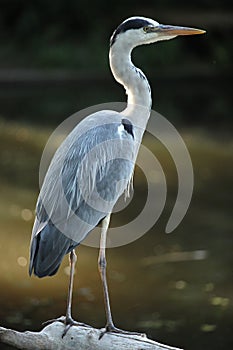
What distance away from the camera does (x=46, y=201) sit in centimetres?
328

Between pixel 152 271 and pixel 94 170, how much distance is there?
2.73 metres

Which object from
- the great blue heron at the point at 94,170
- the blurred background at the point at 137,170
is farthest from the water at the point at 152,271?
the great blue heron at the point at 94,170

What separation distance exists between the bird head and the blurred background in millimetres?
2076

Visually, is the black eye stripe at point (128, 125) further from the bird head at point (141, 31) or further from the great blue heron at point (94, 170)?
the bird head at point (141, 31)

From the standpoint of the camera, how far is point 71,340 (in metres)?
3.05

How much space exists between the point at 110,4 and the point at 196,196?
10563mm

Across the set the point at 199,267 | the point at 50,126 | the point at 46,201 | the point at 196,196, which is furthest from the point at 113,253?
the point at 50,126

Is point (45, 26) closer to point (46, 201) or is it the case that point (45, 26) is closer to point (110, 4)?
point (110, 4)

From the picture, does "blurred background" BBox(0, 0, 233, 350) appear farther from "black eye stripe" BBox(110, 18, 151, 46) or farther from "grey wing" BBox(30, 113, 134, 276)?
"black eye stripe" BBox(110, 18, 151, 46)

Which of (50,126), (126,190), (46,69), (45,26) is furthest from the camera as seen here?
(45,26)

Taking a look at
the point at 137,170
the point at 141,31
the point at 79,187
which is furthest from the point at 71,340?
the point at 137,170

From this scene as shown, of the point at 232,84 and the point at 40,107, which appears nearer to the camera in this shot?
the point at 40,107

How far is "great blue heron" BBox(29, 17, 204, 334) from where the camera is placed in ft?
10.4

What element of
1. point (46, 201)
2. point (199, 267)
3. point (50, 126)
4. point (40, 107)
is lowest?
point (46, 201)
